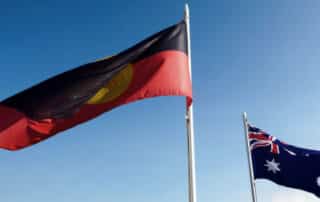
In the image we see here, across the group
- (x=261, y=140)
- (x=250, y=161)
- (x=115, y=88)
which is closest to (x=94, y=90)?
(x=115, y=88)

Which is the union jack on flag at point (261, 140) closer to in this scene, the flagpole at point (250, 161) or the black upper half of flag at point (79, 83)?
the flagpole at point (250, 161)

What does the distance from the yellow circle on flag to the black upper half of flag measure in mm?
100

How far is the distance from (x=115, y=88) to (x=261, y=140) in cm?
1292

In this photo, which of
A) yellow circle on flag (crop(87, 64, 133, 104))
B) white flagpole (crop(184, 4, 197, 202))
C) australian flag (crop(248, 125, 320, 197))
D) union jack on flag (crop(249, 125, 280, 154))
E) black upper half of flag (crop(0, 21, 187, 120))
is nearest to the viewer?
white flagpole (crop(184, 4, 197, 202))

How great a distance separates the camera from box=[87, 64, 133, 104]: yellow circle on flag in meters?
9.87

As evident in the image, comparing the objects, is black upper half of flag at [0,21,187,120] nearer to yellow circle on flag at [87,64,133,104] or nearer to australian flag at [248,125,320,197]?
yellow circle on flag at [87,64,133,104]

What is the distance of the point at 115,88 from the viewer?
33.0ft

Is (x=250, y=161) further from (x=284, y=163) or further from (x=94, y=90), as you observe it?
(x=94, y=90)

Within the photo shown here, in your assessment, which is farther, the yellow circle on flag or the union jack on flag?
the union jack on flag

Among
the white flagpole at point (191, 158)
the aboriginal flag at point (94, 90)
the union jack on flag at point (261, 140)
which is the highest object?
the union jack on flag at point (261, 140)

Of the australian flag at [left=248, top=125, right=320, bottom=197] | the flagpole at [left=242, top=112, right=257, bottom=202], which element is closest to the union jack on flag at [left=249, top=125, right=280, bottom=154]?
the australian flag at [left=248, top=125, right=320, bottom=197]

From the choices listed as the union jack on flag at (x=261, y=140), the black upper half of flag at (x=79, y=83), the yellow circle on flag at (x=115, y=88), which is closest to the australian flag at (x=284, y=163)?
the union jack on flag at (x=261, y=140)

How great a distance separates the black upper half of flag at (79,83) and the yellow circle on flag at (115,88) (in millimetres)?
100

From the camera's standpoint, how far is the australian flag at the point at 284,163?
65.0ft
